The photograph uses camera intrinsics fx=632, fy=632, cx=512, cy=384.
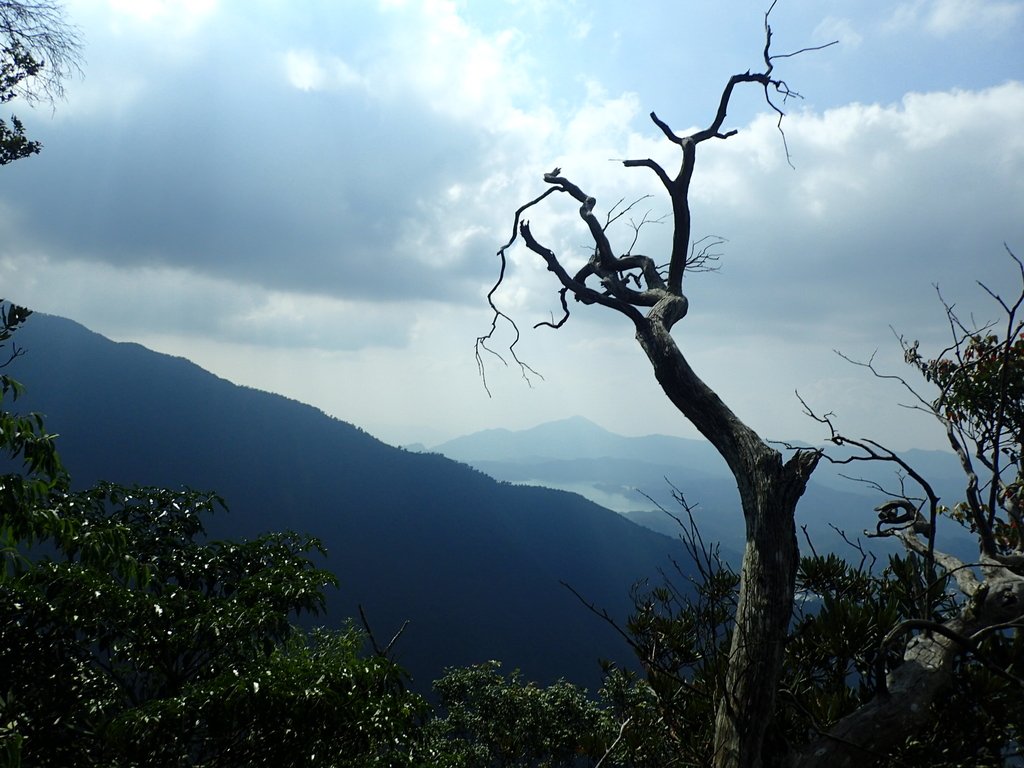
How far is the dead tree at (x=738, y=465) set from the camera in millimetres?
2096

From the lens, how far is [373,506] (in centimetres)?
9156

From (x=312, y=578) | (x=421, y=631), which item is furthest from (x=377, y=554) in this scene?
(x=312, y=578)

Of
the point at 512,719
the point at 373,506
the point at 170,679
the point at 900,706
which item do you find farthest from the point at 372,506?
the point at 900,706

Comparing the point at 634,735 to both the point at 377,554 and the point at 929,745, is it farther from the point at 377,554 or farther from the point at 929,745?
the point at 377,554

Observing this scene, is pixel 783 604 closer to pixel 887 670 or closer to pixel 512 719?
pixel 887 670

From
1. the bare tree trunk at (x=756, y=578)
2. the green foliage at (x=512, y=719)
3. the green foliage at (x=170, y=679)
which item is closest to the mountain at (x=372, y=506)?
the green foliage at (x=512, y=719)

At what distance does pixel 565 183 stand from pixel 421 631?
71.9 metres

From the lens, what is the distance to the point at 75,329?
4286 inches

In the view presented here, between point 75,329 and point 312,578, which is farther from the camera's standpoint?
point 75,329

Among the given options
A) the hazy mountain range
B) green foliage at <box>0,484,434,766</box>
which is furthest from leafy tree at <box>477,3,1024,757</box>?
the hazy mountain range

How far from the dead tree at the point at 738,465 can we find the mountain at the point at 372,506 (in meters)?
61.6

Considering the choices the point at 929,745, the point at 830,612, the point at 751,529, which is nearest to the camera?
the point at 751,529

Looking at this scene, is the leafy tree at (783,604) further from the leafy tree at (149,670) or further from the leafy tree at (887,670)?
the leafy tree at (149,670)

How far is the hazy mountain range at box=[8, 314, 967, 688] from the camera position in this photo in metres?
71.2
